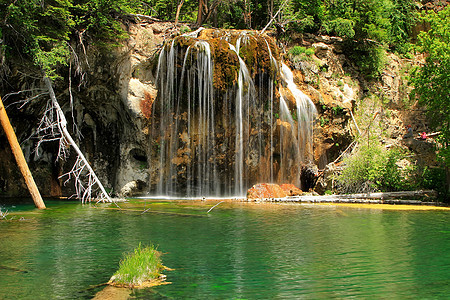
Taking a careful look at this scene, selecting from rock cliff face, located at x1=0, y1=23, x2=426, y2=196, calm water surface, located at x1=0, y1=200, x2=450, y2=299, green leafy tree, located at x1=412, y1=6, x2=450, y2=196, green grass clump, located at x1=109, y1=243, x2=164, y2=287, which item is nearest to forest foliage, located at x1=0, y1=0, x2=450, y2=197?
green leafy tree, located at x1=412, y1=6, x2=450, y2=196

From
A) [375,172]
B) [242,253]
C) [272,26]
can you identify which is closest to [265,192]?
[375,172]

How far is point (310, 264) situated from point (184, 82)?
15849 millimetres

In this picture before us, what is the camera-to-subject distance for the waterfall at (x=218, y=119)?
71.2 feet

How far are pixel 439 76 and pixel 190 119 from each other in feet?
38.5

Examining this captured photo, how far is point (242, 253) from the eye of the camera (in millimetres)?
8398

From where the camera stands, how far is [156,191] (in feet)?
74.1

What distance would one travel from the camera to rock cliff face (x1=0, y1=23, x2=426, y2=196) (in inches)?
859

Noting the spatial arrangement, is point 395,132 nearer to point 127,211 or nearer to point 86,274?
point 127,211

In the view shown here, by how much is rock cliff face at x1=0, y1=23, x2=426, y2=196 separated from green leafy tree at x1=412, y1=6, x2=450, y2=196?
6.86 metres

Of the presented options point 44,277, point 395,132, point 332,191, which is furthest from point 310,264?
point 395,132

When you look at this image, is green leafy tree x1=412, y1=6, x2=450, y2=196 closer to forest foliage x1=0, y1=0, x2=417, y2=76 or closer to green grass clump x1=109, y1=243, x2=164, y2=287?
forest foliage x1=0, y1=0, x2=417, y2=76

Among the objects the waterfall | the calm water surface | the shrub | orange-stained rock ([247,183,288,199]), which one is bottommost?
the calm water surface

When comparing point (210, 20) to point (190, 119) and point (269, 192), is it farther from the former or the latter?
point (269, 192)

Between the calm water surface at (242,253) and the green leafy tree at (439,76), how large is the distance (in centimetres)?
482
